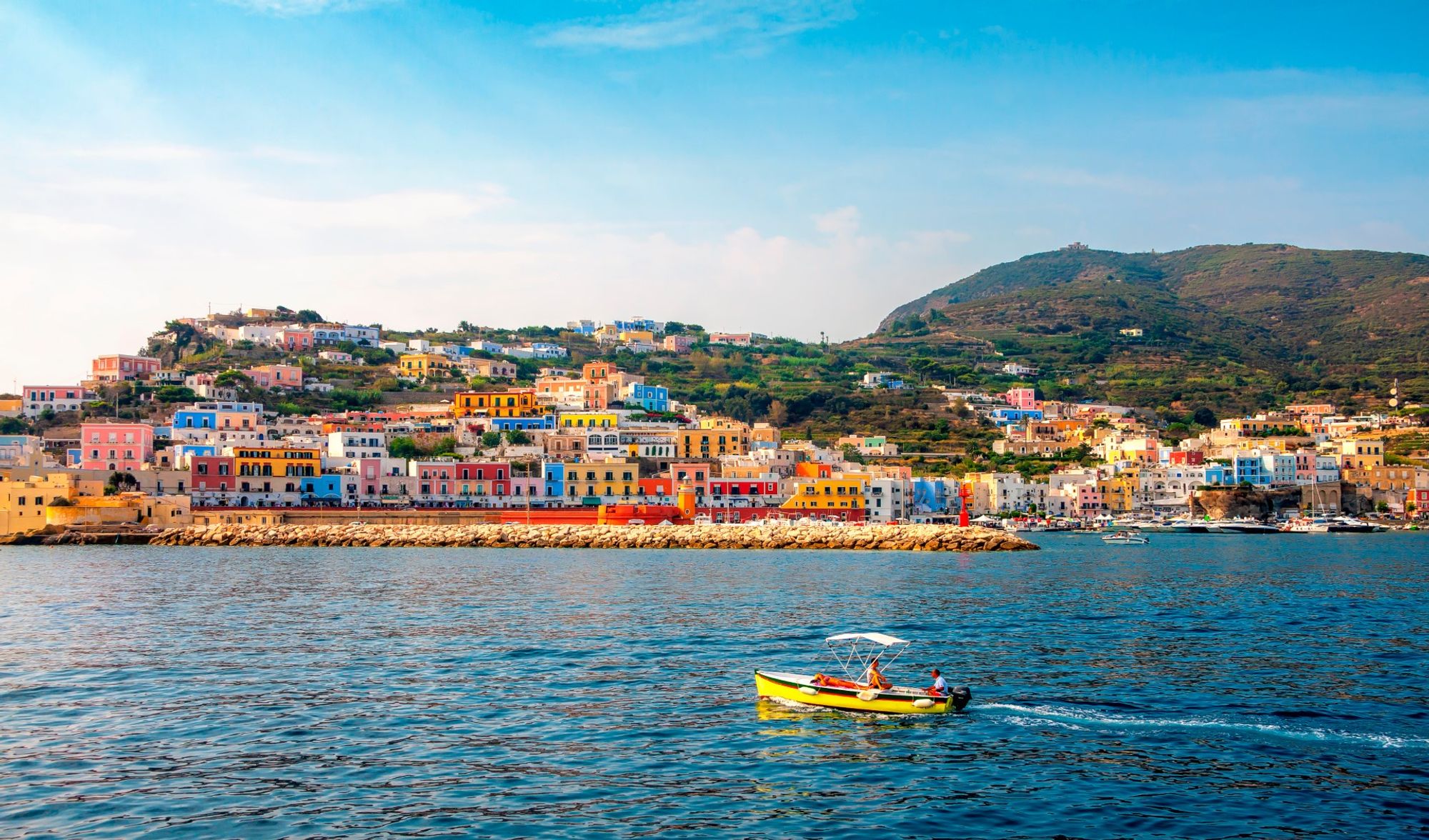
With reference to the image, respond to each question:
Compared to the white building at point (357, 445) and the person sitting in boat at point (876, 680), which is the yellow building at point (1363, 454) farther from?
the person sitting in boat at point (876, 680)

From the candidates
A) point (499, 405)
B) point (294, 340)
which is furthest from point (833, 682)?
point (294, 340)

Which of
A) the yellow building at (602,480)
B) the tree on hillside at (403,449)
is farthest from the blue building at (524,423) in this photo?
the yellow building at (602,480)

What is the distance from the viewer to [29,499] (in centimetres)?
7256

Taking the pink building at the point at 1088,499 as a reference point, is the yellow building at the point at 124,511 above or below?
above

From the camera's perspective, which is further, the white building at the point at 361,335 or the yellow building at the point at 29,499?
the white building at the point at 361,335

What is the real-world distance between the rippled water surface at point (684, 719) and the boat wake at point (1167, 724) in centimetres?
8

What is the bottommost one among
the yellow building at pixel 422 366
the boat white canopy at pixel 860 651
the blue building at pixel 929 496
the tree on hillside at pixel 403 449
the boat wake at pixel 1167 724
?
the boat wake at pixel 1167 724

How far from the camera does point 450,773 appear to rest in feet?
54.6

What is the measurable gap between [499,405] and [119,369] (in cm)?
3981

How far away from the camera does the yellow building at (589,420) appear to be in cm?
10881

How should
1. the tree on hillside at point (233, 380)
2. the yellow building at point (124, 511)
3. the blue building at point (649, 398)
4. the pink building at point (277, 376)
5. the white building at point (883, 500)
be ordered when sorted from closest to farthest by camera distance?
1. the yellow building at point (124, 511)
2. the white building at point (883, 500)
3. the tree on hillside at point (233, 380)
4. the pink building at point (277, 376)
5. the blue building at point (649, 398)

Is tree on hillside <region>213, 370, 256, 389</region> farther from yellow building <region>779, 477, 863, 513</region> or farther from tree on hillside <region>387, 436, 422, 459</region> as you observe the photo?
yellow building <region>779, 477, 863, 513</region>

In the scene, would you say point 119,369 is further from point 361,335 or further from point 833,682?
point 833,682

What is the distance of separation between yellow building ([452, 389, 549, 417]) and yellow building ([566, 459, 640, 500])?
2667 cm
